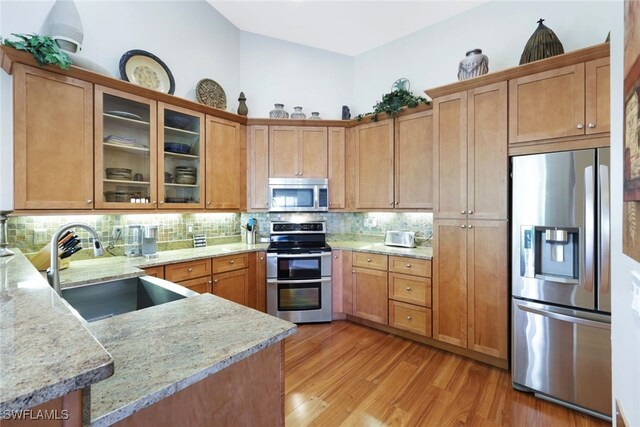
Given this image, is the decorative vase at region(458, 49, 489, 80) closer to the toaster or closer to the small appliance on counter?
the toaster

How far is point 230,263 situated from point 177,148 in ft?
4.32

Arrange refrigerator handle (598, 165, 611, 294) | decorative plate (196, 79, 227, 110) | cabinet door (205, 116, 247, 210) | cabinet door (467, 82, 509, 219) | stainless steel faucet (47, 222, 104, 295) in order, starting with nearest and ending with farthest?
1. stainless steel faucet (47, 222, 104, 295)
2. refrigerator handle (598, 165, 611, 294)
3. cabinet door (467, 82, 509, 219)
4. cabinet door (205, 116, 247, 210)
5. decorative plate (196, 79, 227, 110)

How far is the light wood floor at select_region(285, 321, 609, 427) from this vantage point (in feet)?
5.91

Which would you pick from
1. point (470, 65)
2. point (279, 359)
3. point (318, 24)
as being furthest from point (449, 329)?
point (318, 24)

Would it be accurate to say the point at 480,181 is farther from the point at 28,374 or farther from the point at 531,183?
the point at 28,374

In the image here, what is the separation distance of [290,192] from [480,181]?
2047 mm

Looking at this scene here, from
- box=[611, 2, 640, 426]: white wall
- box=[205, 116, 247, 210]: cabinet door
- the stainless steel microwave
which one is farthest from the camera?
the stainless steel microwave

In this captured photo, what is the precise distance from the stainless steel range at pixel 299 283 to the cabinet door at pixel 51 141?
1.81 m

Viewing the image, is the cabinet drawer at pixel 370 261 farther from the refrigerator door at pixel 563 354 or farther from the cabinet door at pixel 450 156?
the refrigerator door at pixel 563 354

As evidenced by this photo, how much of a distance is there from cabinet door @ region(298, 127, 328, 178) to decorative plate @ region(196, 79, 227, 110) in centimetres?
101

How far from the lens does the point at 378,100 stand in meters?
3.70

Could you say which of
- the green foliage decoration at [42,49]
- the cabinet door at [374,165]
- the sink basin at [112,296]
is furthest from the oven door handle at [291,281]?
the green foliage decoration at [42,49]

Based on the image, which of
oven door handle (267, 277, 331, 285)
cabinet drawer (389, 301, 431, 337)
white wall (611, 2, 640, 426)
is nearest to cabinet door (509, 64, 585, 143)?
white wall (611, 2, 640, 426)

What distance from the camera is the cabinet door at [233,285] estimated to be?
2.81 metres
